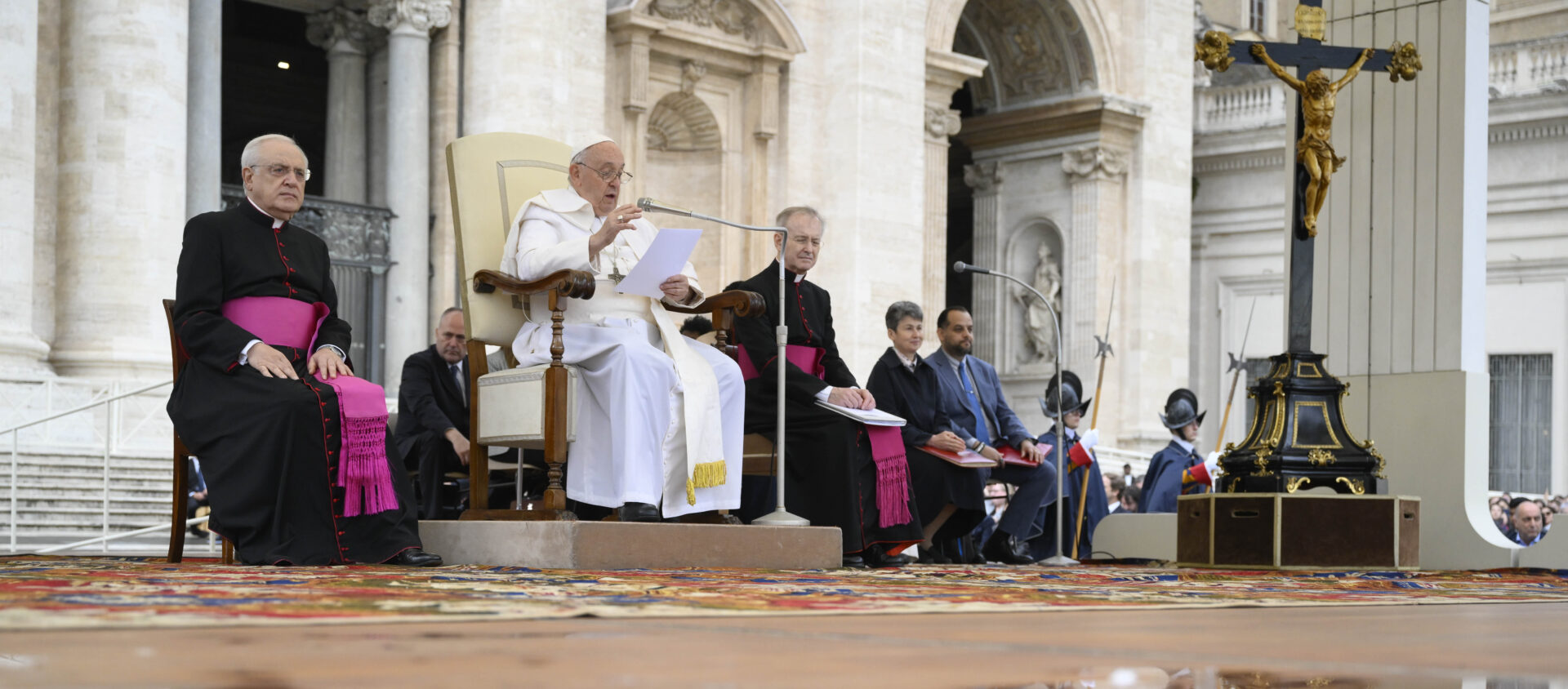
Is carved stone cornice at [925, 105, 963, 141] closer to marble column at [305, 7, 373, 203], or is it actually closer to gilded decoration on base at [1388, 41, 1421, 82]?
marble column at [305, 7, 373, 203]

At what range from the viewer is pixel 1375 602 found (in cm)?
373

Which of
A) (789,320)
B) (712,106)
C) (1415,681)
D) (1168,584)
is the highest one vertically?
(712,106)

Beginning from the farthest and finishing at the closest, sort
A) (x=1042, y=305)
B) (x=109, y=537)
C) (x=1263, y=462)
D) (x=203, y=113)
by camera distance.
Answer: (x=1042, y=305) → (x=203, y=113) → (x=109, y=537) → (x=1263, y=462)

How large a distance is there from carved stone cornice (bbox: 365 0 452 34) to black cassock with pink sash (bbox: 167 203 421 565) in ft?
32.9

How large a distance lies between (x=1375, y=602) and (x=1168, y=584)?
1.05 m

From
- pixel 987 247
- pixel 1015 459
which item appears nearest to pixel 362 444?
pixel 1015 459

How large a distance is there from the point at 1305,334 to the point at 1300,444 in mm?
512

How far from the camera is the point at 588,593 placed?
3.27m

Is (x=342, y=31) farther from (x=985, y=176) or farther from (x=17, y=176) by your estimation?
(x=985, y=176)

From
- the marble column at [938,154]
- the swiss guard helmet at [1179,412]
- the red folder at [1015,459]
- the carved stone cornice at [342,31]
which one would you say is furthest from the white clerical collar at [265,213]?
the marble column at [938,154]

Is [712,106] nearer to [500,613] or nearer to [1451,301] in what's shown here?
[1451,301]

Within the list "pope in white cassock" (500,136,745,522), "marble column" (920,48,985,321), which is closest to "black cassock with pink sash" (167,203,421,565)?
"pope in white cassock" (500,136,745,522)

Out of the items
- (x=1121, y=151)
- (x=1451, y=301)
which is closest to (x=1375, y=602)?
(x=1451, y=301)

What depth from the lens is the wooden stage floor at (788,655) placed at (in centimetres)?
164
